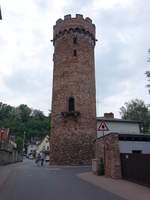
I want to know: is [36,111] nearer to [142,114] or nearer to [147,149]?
[142,114]

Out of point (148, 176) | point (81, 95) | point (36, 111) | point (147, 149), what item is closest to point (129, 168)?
point (148, 176)

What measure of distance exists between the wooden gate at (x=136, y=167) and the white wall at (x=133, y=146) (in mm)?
2640

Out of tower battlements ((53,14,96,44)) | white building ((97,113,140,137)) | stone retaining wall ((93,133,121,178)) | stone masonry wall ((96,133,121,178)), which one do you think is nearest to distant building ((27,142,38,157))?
white building ((97,113,140,137))

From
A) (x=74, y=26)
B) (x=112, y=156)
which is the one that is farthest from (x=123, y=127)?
(x=112, y=156)

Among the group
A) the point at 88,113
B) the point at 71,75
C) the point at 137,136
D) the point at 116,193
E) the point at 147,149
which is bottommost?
the point at 116,193

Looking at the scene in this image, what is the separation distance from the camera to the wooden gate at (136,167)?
9039 millimetres

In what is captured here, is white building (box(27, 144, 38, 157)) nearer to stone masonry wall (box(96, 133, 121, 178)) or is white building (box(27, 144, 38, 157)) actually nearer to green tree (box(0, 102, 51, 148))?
green tree (box(0, 102, 51, 148))

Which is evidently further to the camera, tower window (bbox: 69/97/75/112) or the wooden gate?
tower window (bbox: 69/97/75/112)

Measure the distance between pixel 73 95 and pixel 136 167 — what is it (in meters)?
14.2

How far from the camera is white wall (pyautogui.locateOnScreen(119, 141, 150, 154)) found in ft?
Answer: 45.5

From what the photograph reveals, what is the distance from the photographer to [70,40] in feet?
82.8

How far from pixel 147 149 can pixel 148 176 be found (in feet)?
19.5

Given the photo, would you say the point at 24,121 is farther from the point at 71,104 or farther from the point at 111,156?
the point at 111,156

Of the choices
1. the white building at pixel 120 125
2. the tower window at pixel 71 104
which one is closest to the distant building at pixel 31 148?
the white building at pixel 120 125
